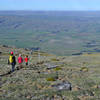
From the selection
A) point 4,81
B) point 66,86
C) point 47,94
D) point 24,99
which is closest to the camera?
point 24,99

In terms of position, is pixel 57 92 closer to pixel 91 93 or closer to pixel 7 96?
pixel 91 93

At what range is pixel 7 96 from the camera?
17.3 m

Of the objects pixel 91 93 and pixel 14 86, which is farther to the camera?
pixel 14 86

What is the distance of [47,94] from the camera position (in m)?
17.8

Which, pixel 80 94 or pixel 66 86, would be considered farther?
→ pixel 66 86

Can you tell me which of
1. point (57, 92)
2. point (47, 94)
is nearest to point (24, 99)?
point (47, 94)

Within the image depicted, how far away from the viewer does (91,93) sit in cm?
1878

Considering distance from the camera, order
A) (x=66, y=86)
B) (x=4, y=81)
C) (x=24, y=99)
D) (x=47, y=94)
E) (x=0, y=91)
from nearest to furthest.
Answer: (x=24, y=99)
(x=47, y=94)
(x=0, y=91)
(x=66, y=86)
(x=4, y=81)

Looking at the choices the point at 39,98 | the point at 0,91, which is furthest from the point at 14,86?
the point at 39,98

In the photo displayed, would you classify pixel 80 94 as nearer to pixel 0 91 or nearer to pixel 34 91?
pixel 34 91

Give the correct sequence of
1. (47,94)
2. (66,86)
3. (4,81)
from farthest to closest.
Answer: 1. (4,81)
2. (66,86)
3. (47,94)

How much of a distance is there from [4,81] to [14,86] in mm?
3112

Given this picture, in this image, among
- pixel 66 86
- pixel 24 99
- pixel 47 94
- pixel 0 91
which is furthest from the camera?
pixel 66 86

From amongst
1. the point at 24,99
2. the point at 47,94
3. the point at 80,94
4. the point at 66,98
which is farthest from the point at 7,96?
the point at 80,94
